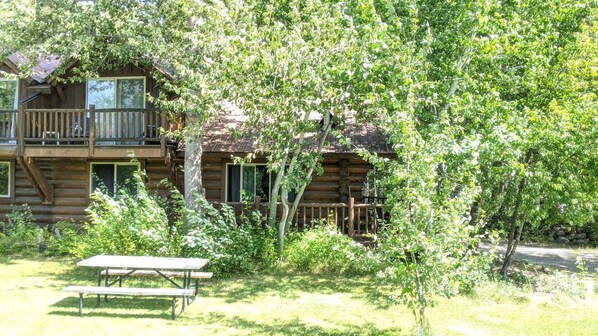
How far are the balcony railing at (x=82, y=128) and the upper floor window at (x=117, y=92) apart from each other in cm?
74

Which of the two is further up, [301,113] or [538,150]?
[301,113]

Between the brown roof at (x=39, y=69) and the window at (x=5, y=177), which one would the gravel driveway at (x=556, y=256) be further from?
the window at (x=5, y=177)

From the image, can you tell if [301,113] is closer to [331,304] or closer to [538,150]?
[331,304]

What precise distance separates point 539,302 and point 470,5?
5.62 meters

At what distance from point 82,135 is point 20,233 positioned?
128 inches

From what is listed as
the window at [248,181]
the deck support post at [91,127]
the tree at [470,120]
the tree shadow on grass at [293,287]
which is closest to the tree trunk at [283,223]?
the tree shadow on grass at [293,287]

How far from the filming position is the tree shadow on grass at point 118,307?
8070 mm

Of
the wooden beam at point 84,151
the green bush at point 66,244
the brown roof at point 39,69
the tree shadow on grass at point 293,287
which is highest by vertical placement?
the brown roof at point 39,69

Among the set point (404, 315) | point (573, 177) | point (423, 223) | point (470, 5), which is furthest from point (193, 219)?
point (573, 177)

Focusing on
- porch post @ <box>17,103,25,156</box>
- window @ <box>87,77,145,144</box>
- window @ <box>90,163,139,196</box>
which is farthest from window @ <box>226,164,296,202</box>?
porch post @ <box>17,103,25,156</box>

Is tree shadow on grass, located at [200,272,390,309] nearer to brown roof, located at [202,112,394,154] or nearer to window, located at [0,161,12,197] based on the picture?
brown roof, located at [202,112,394,154]

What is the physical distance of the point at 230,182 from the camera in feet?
52.0

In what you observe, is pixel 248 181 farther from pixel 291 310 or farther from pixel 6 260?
pixel 291 310

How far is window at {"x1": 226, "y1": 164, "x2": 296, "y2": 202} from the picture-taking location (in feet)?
51.7
